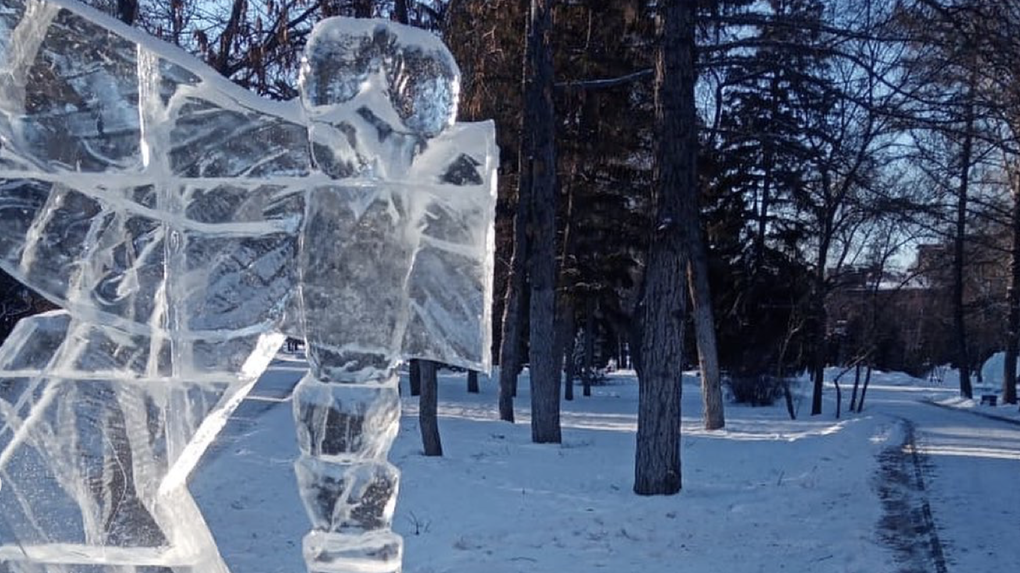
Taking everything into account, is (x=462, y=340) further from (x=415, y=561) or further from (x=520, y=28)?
(x=520, y=28)

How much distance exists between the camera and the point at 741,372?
3250 centimetres

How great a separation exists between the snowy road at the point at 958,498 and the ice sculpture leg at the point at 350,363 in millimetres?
6567

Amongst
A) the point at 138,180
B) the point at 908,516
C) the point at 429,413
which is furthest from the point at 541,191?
the point at 138,180

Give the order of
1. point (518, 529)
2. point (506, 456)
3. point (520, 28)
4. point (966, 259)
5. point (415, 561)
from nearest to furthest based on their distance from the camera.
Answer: point (415, 561)
point (518, 529)
point (506, 456)
point (520, 28)
point (966, 259)

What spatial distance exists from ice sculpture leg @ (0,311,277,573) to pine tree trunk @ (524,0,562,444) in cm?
1225

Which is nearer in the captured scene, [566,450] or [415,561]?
[415,561]

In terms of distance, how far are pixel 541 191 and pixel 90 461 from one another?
40.9 ft

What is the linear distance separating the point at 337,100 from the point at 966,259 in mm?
31875

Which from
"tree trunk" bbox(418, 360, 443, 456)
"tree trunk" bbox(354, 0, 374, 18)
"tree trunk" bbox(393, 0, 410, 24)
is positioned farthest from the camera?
"tree trunk" bbox(418, 360, 443, 456)

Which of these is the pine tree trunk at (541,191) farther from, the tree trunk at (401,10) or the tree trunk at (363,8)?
the tree trunk at (363,8)

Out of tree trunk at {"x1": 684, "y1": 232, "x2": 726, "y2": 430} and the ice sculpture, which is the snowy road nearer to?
tree trunk at {"x1": 684, "y1": 232, "x2": 726, "y2": 430}

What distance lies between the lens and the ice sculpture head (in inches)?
115

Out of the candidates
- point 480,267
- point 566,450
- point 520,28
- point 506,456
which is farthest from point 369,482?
point 520,28

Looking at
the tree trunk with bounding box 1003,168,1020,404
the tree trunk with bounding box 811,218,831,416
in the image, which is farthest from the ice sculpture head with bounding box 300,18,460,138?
the tree trunk with bounding box 1003,168,1020,404
